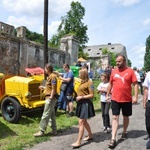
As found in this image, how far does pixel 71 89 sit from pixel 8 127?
260 centimetres

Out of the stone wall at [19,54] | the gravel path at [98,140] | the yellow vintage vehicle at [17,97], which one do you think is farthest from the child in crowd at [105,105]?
the stone wall at [19,54]

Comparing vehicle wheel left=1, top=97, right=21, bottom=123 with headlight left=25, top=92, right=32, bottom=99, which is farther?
headlight left=25, top=92, right=32, bottom=99

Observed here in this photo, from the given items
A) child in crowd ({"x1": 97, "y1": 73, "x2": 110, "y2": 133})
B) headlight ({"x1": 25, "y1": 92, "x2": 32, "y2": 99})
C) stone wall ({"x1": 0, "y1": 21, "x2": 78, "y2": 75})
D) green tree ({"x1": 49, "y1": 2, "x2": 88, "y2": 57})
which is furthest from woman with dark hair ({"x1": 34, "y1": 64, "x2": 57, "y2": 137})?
green tree ({"x1": 49, "y1": 2, "x2": 88, "y2": 57})

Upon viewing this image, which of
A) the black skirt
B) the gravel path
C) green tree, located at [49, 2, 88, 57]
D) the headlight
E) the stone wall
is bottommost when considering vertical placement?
the gravel path

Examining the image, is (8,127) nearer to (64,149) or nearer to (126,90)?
(64,149)

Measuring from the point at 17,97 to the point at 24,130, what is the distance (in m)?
1.23

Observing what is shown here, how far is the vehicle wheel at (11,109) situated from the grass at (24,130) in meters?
0.16

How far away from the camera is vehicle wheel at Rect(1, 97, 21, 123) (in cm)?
754

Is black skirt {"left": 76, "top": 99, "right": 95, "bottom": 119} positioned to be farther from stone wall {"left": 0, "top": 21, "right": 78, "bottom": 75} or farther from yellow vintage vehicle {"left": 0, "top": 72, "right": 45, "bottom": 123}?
stone wall {"left": 0, "top": 21, "right": 78, "bottom": 75}

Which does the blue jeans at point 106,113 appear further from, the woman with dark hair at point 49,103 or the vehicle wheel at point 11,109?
the vehicle wheel at point 11,109

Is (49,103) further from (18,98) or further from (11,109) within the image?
(11,109)

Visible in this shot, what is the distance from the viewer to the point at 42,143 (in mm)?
6004

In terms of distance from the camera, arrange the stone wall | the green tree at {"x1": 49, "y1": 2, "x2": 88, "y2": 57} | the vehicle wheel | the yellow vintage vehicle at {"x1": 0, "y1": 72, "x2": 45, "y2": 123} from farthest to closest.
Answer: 1. the green tree at {"x1": 49, "y1": 2, "x2": 88, "y2": 57}
2. the stone wall
3. the yellow vintage vehicle at {"x1": 0, "y1": 72, "x2": 45, "y2": 123}
4. the vehicle wheel

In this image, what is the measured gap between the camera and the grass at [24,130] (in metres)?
5.90
